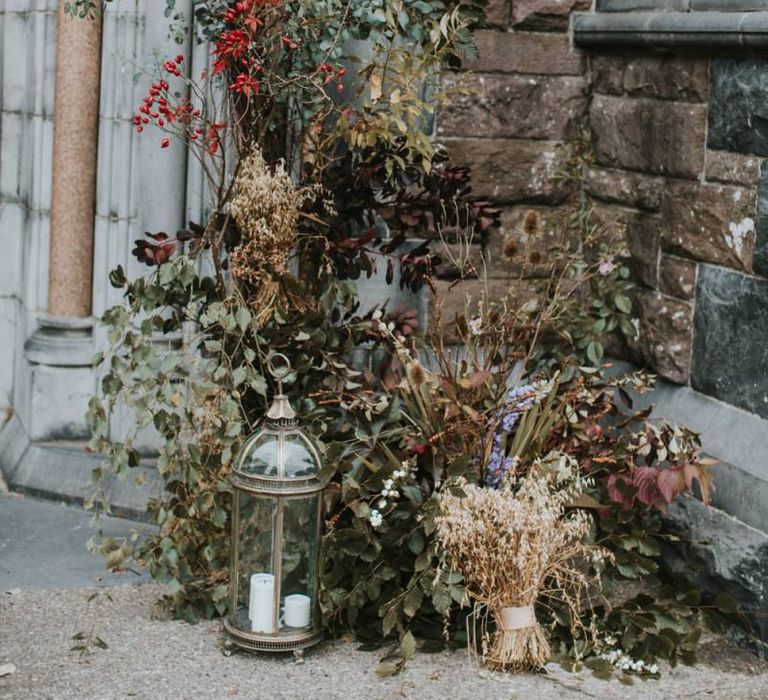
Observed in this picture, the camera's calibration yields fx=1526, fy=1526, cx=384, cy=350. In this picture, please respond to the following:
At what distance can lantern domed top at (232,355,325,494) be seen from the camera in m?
4.14

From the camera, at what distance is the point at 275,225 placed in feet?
14.6

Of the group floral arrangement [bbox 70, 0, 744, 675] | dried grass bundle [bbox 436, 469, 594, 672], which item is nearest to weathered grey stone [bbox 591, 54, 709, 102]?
floral arrangement [bbox 70, 0, 744, 675]

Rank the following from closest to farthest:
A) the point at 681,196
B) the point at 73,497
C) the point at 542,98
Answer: the point at 681,196, the point at 542,98, the point at 73,497

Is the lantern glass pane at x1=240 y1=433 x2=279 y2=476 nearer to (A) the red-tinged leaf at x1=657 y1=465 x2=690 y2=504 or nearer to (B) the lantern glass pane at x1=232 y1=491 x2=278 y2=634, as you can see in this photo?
(B) the lantern glass pane at x1=232 y1=491 x2=278 y2=634

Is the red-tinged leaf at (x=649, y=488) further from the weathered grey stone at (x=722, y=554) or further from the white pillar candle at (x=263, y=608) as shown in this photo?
the white pillar candle at (x=263, y=608)

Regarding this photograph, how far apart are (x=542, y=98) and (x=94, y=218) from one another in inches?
67.5

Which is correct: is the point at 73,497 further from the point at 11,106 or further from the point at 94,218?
the point at 11,106

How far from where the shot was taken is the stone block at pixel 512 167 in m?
5.09

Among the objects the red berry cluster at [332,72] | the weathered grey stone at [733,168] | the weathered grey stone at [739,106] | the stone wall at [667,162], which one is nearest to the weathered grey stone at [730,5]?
the stone wall at [667,162]

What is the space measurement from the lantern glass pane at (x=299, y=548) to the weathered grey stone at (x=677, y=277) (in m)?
1.38

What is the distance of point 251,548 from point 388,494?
429 mm

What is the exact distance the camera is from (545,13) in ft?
16.7

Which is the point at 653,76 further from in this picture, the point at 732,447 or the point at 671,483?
the point at 671,483

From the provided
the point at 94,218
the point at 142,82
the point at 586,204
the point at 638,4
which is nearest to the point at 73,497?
the point at 94,218
